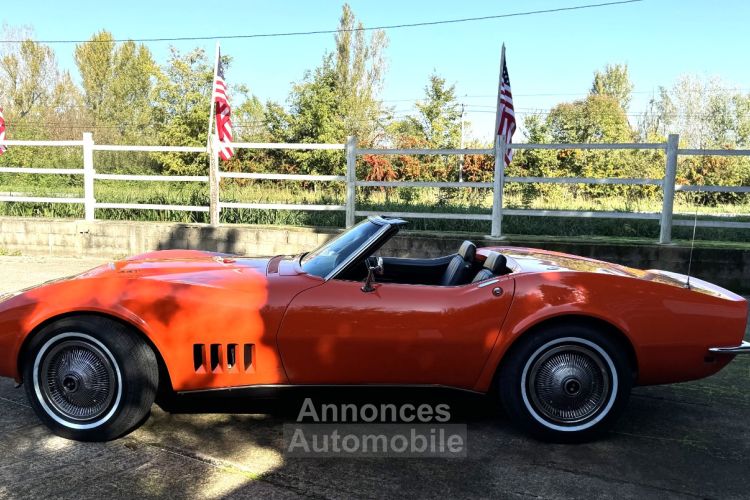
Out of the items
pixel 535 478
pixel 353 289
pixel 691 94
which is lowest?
pixel 535 478

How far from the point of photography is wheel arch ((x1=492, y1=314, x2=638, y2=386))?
128 inches

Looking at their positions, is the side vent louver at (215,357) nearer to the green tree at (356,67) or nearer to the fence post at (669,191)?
the fence post at (669,191)

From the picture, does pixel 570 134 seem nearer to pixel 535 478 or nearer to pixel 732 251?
pixel 732 251

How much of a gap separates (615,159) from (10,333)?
2436cm

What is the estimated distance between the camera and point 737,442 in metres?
3.36

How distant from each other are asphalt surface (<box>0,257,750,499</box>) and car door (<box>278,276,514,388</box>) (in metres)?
0.42

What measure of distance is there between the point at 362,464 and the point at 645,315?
1652 millimetres

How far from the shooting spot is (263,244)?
9.55 metres

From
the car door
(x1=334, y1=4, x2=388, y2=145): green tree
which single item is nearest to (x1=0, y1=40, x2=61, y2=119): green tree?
(x1=334, y1=4, x2=388, y2=145): green tree

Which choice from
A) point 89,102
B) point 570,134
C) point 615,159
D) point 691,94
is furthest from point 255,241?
point 691,94

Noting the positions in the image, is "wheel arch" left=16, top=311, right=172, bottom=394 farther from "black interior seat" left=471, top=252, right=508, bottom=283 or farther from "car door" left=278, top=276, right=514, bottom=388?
"black interior seat" left=471, top=252, right=508, bottom=283

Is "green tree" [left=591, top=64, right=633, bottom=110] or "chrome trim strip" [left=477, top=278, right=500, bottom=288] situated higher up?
"green tree" [left=591, top=64, right=633, bottom=110]

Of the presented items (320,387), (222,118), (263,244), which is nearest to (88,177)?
(222,118)

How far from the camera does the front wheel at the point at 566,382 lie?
10.6ft
